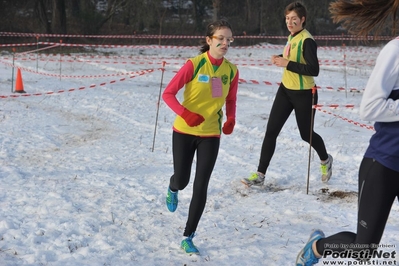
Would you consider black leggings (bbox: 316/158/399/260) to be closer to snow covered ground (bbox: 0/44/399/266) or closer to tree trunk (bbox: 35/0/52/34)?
snow covered ground (bbox: 0/44/399/266)

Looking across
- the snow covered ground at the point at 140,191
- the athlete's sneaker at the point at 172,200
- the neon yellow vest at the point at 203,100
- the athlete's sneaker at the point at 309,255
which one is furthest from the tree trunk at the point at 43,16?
the athlete's sneaker at the point at 309,255

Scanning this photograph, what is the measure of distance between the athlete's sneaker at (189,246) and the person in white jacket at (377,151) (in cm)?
127

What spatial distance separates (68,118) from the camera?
34.3 ft

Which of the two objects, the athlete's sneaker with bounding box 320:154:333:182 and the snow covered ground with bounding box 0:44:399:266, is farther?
the athlete's sneaker with bounding box 320:154:333:182

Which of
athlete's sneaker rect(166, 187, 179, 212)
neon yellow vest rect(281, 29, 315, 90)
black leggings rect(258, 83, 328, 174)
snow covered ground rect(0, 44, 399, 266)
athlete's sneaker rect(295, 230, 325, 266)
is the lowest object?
snow covered ground rect(0, 44, 399, 266)

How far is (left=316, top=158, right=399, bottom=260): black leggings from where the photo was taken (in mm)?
3160

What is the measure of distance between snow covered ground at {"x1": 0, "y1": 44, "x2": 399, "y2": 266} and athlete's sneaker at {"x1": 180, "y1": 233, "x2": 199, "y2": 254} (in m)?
0.05

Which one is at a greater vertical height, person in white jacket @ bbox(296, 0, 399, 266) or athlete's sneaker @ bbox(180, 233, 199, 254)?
person in white jacket @ bbox(296, 0, 399, 266)

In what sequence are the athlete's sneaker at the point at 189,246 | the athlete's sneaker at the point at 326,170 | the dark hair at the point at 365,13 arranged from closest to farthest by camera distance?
the dark hair at the point at 365,13, the athlete's sneaker at the point at 189,246, the athlete's sneaker at the point at 326,170

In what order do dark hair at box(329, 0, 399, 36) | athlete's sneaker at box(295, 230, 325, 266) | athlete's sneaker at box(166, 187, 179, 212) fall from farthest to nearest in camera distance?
athlete's sneaker at box(166, 187, 179, 212) < athlete's sneaker at box(295, 230, 325, 266) < dark hair at box(329, 0, 399, 36)

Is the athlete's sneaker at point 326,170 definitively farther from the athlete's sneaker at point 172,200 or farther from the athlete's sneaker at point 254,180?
the athlete's sneaker at point 172,200

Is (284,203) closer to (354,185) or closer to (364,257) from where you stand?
(354,185)

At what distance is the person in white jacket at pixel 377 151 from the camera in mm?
3041

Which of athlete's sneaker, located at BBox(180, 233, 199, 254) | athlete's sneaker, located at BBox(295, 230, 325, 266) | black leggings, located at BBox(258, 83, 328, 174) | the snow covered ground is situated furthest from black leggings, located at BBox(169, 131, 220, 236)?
black leggings, located at BBox(258, 83, 328, 174)
